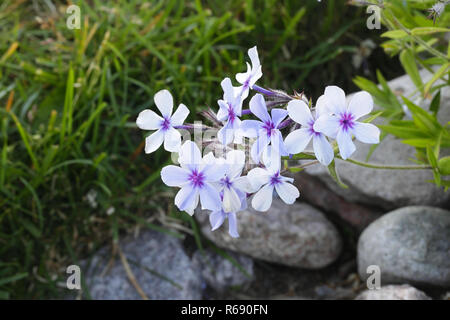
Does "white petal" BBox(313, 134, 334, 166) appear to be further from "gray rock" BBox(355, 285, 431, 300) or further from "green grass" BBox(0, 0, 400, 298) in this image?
"green grass" BBox(0, 0, 400, 298)

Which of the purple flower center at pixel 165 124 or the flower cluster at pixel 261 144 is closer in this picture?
the flower cluster at pixel 261 144

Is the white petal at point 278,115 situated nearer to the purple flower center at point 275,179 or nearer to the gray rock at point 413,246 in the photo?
the purple flower center at point 275,179

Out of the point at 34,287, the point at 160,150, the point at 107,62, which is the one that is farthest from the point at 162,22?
the point at 34,287

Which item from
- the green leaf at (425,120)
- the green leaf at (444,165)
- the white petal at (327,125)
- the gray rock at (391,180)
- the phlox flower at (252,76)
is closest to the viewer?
the white petal at (327,125)

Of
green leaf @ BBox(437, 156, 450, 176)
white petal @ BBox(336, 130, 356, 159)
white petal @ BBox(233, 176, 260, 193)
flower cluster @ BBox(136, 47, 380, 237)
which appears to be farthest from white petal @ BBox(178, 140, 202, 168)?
green leaf @ BBox(437, 156, 450, 176)

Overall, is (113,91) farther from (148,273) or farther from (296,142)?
(296,142)

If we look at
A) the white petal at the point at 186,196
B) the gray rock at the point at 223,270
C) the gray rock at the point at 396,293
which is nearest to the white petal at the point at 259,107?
the white petal at the point at 186,196

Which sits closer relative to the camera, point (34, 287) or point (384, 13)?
point (384, 13)
